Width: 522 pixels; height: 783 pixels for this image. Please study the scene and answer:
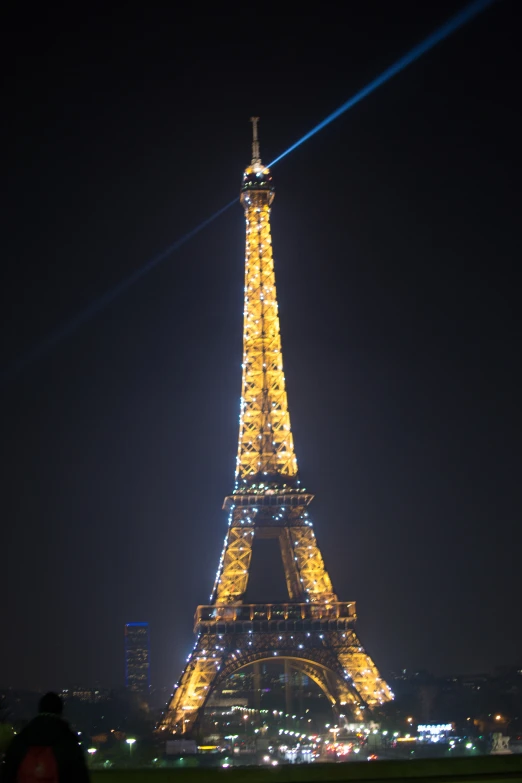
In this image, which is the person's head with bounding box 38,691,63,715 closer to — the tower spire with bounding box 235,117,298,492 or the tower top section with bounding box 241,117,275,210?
the tower spire with bounding box 235,117,298,492

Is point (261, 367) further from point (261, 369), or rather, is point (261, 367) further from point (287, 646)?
point (287, 646)

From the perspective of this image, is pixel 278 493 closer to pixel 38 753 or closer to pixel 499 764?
pixel 499 764

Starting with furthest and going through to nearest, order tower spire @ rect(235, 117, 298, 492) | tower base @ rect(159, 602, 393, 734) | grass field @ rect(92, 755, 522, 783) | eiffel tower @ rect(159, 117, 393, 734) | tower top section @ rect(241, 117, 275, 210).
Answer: tower top section @ rect(241, 117, 275, 210) < tower spire @ rect(235, 117, 298, 492) < eiffel tower @ rect(159, 117, 393, 734) < tower base @ rect(159, 602, 393, 734) < grass field @ rect(92, 755, 522, 783)

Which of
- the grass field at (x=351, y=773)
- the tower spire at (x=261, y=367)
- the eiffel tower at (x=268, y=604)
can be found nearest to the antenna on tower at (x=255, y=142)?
the tower spire at (x=261, y=367)

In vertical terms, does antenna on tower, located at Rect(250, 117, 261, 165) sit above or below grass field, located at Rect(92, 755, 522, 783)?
above

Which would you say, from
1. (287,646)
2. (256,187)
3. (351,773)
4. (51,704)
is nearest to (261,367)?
(256,187)

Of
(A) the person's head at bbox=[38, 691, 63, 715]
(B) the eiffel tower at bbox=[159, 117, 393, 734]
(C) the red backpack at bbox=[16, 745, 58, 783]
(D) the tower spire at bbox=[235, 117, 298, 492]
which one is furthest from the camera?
(D) the tower spire at bbox=[235, 117, 298, 492]

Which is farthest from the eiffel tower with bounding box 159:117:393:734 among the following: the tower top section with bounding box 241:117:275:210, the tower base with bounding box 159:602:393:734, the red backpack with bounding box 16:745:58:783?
Result: the red backpack with bounding box 16:745:58:783
